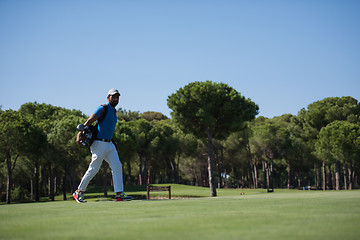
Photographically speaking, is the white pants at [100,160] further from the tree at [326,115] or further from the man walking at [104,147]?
the tree at [326,115]

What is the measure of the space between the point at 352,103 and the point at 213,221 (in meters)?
62.2

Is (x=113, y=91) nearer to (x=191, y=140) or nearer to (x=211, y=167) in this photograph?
(x=211, y=167)

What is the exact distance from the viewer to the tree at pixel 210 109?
33.4m

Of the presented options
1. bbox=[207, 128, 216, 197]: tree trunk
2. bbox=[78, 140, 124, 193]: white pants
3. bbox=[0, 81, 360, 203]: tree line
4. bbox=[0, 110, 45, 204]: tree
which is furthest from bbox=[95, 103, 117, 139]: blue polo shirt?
bbox=[0, 110, 45, 204]: tree

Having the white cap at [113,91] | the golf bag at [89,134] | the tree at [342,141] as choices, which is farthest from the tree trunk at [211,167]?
the golf bag at [89,134]

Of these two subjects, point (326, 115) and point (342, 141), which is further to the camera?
point (326, 115)

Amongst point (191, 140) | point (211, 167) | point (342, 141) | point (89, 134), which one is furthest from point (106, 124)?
point (191, 140)

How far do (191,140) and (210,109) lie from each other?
33.6 metres

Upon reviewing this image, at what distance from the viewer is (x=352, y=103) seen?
59938mm

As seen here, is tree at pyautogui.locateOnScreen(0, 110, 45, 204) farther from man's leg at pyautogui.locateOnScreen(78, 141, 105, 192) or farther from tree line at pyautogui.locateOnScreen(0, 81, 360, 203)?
man's leg at pyautogui.locateOnScreen(78, 141, 105, 192)

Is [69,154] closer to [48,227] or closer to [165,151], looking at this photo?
[165,151]

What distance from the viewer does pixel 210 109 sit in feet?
109

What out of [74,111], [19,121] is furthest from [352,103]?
[19,121]

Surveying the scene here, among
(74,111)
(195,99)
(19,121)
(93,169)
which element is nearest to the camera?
(93,169)
